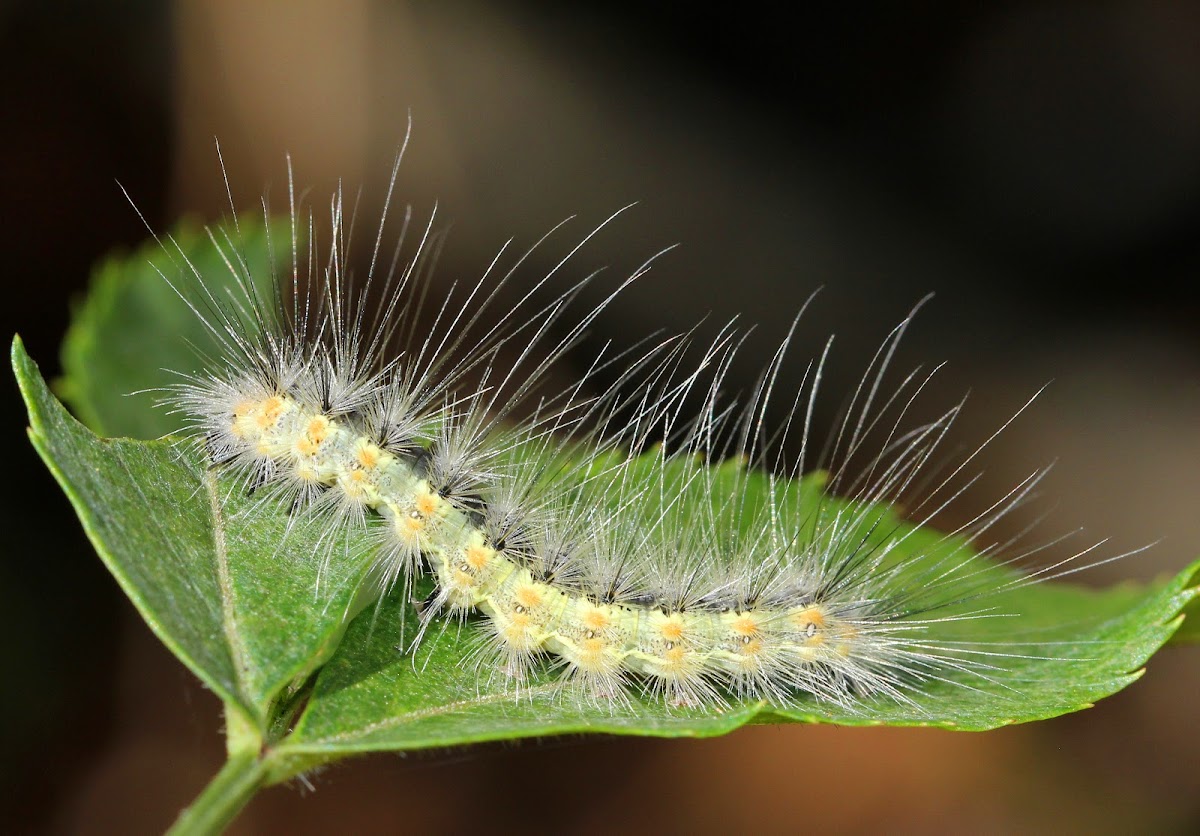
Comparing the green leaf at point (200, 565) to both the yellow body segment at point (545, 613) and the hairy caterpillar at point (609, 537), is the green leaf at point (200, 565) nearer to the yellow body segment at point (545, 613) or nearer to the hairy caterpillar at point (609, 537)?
the hairy caterpillar at point (609, 537)

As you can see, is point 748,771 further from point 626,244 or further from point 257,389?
point 257,389

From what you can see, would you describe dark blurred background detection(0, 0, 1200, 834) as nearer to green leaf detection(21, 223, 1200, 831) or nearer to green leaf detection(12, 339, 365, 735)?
green leaf detection(21, 223, 1200, 831)


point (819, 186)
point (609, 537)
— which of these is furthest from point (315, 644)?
point (819, 186)

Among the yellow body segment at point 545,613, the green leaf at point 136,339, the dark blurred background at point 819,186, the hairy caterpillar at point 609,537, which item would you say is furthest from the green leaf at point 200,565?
the dark blurred background at point 819,186

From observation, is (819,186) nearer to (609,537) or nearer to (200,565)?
(609,537)

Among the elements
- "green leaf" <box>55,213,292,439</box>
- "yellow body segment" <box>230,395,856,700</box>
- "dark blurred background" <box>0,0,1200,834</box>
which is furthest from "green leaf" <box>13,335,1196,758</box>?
"dark blurred background" <box>0,0,1200,834</box>

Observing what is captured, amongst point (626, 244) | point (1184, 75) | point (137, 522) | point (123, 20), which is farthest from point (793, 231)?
point (137, 522)

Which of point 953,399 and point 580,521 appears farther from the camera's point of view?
point 953,399

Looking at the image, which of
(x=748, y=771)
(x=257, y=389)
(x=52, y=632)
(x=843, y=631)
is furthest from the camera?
(x=748, y=771)
